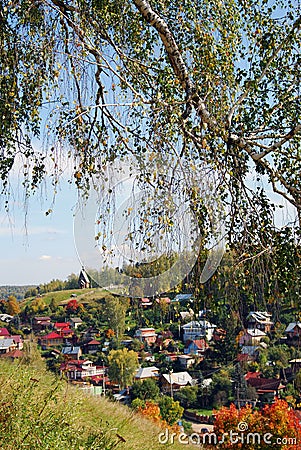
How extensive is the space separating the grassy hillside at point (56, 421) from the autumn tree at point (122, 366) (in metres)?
4.86

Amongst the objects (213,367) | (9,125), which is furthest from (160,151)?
(213,367)

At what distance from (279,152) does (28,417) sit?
100 inches

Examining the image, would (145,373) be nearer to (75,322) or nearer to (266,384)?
(75,322)

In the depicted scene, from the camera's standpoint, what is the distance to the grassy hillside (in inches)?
128

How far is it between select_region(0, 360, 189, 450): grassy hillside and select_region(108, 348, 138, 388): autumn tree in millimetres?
4863

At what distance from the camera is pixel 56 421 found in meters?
3.55

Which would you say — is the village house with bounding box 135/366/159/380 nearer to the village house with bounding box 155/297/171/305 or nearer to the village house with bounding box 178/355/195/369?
the village house with bounding box 178/355/195/369

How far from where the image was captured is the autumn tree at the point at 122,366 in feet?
31.9

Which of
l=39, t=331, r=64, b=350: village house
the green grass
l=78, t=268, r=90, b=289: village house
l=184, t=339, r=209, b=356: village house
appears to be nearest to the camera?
l=78, t=268, r=90, b=289: village house

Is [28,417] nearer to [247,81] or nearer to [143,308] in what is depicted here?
[143,308]

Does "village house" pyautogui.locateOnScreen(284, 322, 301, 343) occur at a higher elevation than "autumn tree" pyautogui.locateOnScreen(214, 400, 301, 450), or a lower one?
higher

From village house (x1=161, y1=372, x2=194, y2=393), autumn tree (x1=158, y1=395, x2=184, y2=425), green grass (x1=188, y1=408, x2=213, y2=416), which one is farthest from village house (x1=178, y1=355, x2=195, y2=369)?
green grass (x1=188, y1=408, x2=213, y2=416)

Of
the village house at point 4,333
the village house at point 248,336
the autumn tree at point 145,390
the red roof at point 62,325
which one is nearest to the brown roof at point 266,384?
the autumn tree at point 145,390

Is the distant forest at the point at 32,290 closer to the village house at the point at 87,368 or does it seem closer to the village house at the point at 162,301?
the village house at the point at 87,368
